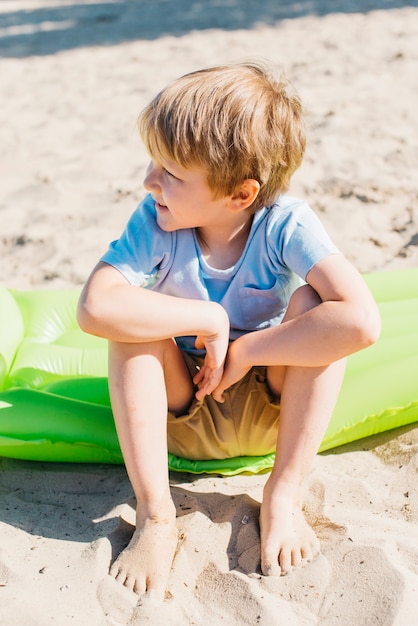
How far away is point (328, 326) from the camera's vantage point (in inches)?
72.2

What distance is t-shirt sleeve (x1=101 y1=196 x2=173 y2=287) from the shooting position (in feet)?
6.49

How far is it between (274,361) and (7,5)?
7.95 meters

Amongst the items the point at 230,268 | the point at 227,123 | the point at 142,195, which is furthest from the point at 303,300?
the point at 142,195

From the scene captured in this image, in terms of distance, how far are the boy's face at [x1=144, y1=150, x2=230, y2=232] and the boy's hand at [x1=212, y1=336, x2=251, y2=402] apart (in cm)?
31

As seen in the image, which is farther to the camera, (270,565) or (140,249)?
(140,249)

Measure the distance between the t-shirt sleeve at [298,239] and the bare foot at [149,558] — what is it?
0.66m

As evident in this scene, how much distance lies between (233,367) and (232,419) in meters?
0.21

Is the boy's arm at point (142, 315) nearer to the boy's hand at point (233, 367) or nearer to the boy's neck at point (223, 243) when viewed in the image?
the boy's hand at point (233, 367)

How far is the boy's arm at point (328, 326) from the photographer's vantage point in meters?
1.83

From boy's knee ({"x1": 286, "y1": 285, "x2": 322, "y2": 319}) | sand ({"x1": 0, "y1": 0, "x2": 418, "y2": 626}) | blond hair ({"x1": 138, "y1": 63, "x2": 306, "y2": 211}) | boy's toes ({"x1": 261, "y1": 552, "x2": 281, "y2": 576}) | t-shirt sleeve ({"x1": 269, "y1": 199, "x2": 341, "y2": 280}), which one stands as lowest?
sand ({"x1": 0, "y1": 0, "x2": 418, "y2": 626})

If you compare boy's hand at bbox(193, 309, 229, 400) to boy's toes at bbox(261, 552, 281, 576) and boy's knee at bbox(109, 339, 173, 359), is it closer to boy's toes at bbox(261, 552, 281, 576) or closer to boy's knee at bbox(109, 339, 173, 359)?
boy's knee at bbox(109, 339, 173, 359)

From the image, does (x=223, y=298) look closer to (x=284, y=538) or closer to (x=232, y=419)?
(x=232, y=419)

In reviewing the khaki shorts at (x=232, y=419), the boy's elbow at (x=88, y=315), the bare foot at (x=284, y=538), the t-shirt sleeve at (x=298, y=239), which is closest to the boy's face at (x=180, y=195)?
the t-shirt sleeve at (x=298, y=239)

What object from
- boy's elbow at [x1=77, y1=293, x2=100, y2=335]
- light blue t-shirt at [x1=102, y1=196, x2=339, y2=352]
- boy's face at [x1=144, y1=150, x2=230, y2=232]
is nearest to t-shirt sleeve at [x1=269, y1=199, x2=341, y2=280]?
light blue t-shirt at [x1=102, y1=196, x2=339, y2=352]
